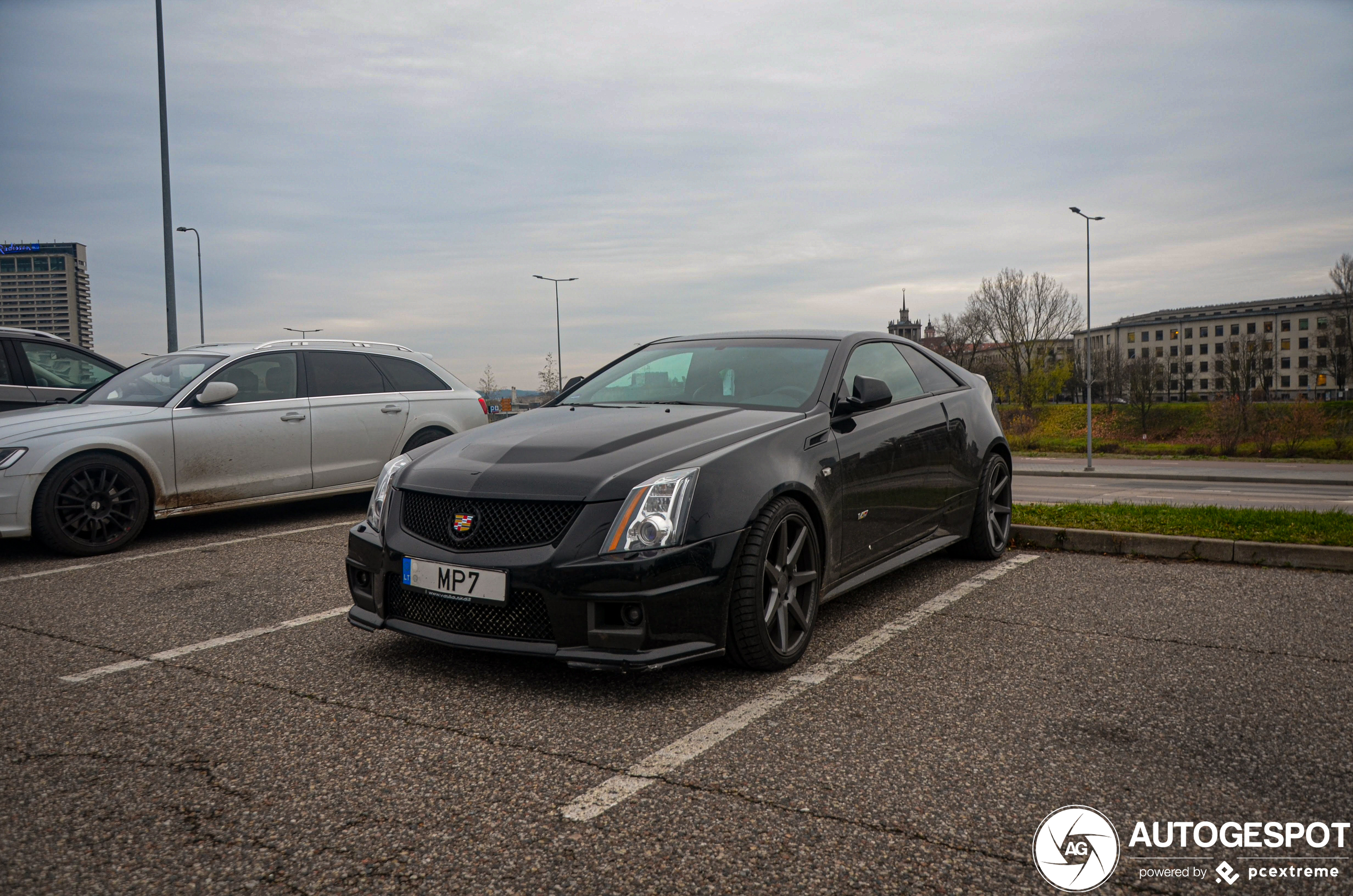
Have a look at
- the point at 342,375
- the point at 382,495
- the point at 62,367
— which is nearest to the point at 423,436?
the point at 342,375

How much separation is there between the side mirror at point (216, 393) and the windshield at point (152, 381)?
0.90ft

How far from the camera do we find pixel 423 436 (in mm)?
8805

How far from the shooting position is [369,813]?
2561 millimetres

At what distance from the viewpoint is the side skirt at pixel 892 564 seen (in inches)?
171

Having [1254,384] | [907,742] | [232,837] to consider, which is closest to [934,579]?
[907,742]

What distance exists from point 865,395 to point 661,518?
1487 millimetres

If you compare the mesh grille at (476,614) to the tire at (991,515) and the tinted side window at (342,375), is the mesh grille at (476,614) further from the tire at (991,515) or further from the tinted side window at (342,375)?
the tinted side window at (342,375)

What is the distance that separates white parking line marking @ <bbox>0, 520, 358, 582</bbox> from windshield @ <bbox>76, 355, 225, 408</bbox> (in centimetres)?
119

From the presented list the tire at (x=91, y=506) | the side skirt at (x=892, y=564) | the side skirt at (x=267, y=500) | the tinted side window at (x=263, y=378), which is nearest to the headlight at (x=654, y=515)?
the side skirt at (x=892, y=564)

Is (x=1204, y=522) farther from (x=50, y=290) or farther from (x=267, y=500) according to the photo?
(x=50, y=290)

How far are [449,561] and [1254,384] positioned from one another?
309ft

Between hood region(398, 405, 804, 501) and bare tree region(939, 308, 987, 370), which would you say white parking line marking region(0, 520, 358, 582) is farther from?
bare tree region(939, 308, 987, 370)

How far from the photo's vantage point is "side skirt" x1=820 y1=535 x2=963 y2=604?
171 inches

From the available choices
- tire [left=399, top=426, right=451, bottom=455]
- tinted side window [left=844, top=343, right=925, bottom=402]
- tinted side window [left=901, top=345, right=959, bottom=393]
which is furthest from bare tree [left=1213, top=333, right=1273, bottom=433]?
tinted side window [left=844, top=343, right=925, bottom=402]
